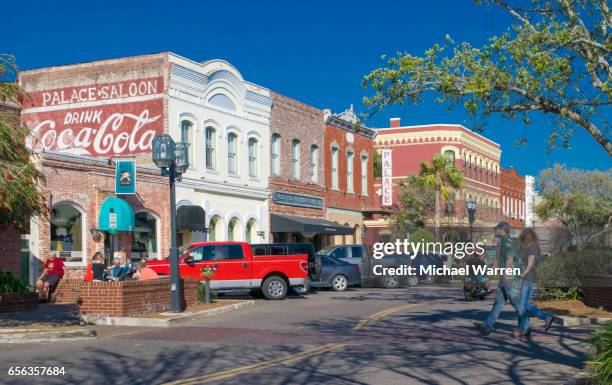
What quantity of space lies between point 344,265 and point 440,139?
30079 mm

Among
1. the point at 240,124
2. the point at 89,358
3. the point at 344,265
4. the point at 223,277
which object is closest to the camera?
the point at 89,358

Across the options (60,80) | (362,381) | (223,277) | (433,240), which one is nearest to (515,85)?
(362,381)

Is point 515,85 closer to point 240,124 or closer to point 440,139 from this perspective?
point 240,124

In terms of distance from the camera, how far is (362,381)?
9477mm

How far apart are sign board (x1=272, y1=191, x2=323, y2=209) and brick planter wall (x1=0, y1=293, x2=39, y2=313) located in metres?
18.6

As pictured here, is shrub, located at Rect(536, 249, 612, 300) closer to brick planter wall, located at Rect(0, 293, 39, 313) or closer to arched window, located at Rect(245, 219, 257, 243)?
brick planter wall, located at Rect(0, 293, 39, 313)

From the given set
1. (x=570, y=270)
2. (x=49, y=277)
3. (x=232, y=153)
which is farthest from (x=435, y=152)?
(x=49, y=277)

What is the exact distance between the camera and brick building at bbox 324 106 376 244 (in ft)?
138

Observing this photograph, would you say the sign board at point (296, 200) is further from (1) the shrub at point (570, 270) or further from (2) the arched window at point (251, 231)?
(1) the shrub at point (570, 270)

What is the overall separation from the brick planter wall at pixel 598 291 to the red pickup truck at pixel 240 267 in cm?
882

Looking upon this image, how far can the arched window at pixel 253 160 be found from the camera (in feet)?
117

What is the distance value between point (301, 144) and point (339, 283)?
11.7 metres

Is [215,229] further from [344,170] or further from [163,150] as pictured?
[163,150]

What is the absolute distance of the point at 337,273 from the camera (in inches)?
1137
